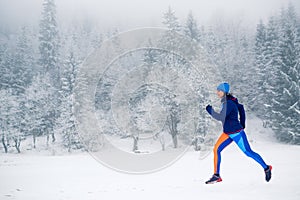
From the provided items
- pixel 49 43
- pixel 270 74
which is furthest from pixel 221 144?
pixel 49 43

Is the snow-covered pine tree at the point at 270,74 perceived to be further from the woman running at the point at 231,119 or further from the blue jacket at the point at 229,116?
the blue jacket at the point at 229,116

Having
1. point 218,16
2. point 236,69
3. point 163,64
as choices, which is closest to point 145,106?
point 163,64

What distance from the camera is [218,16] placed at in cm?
10594

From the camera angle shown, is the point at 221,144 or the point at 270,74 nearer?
the point at 221,144

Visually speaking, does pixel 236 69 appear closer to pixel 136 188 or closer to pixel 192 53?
pixel 192 53

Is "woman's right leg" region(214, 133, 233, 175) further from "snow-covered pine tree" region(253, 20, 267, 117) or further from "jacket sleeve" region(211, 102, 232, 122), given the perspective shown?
"snow-covered pine tree" region(253, 20, 267, 117)

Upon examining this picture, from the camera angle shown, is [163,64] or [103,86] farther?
[103,86]

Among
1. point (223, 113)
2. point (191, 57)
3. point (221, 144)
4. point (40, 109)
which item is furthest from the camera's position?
point (40, 109)

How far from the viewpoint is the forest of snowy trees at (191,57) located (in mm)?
35875

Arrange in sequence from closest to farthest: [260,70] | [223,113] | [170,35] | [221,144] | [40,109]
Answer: [223,113] < [221,144] < [170,35] < [260,70] < [40,109]

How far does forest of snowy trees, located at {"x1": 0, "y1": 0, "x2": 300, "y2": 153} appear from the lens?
35875 mm

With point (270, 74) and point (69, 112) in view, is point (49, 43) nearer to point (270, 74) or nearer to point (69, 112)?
point (69, 112)

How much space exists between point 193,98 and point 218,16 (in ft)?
287

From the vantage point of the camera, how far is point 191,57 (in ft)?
106
